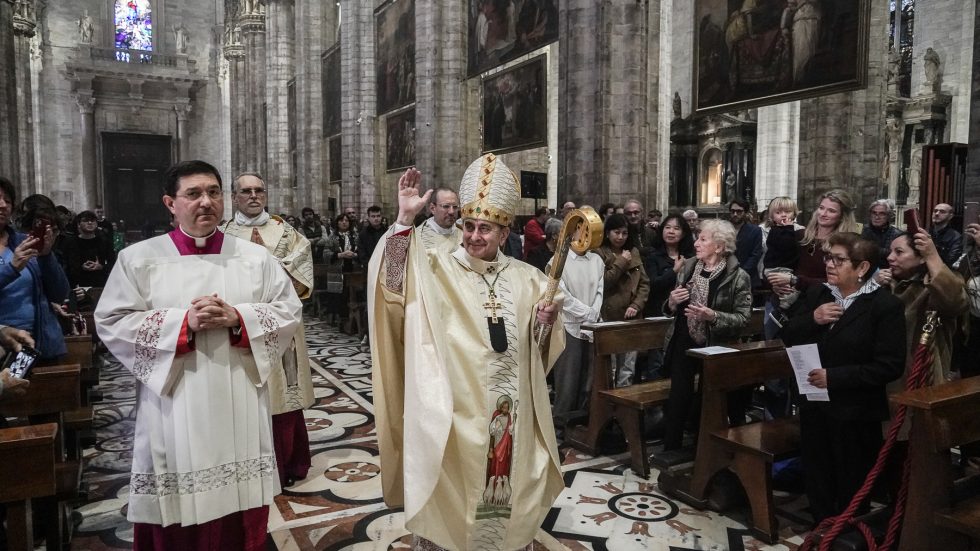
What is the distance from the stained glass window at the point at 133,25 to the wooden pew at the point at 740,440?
3301 cm

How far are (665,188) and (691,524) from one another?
15.4 m

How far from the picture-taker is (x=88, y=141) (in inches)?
1131

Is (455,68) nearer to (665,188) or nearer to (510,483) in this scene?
(665,188)

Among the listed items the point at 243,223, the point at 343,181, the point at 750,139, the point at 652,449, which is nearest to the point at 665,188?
the point at 750,139

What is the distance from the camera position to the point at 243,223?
4.62 m

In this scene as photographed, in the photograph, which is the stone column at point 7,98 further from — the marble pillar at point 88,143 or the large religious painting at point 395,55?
the marble pillar at point 88,143

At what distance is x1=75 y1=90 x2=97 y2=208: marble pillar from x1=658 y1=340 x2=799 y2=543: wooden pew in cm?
3095

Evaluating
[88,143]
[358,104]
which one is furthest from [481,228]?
[88,143]

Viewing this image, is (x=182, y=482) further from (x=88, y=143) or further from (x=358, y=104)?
(x=88, y=143)

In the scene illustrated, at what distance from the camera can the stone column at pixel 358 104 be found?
19.3m

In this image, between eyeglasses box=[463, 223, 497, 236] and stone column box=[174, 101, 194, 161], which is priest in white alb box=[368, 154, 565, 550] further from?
stone column box=[174, 101, 194, 161]

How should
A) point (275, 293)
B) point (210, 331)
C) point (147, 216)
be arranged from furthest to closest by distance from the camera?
point (147, 216)
point (275, 293)
point (210, 331)

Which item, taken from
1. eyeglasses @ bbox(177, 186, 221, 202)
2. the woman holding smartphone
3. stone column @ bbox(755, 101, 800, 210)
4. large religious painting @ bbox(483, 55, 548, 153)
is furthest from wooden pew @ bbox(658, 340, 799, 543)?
stone column @ bbox(755, 101, 800, 210)

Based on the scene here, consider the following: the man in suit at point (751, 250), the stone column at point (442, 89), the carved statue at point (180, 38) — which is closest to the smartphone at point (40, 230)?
the man in suit at point (751, 250)
